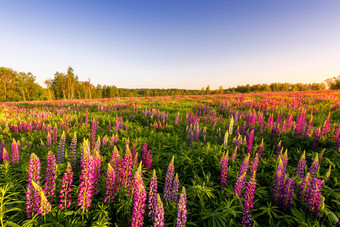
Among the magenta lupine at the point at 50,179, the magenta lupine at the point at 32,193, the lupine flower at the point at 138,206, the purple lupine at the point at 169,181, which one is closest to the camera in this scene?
the lupine flower at the point at 138,206

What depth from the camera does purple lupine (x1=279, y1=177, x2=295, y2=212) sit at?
2.32 meters

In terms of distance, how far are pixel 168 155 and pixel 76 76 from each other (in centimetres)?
10045

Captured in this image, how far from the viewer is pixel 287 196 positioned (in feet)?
7.70

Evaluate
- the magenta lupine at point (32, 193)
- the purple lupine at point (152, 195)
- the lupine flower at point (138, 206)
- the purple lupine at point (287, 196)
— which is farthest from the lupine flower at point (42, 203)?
the purple lupine at point (287, 196)

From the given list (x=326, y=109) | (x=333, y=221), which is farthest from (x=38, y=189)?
(x=326, y=109)

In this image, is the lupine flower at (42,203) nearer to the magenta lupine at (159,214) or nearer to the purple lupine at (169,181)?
the magenta lupine at (159,214)

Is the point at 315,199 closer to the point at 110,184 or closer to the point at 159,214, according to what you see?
the point at 159,214

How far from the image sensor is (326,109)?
9.14 m

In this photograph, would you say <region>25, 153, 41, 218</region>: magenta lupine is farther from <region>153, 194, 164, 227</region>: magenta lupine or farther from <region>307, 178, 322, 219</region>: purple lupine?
<region>307, 178, 322, 219</region>: purple lupine

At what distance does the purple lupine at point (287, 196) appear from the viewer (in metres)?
2.32

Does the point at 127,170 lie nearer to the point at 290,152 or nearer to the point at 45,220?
the point at 45,220

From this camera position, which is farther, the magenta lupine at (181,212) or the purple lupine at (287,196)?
the purple lupine at (287,196)

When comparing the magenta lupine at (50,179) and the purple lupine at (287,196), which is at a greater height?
the magenta lupine at (50,179)

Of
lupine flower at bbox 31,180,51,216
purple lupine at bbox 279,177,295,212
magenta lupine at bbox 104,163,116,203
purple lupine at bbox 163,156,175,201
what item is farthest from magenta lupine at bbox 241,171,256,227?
lupine flower at bbox 31,180,51,216
